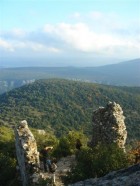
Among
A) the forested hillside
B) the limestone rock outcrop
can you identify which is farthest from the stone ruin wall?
the forested hillside

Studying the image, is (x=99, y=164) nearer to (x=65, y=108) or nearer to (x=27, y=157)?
(x=27, y=157)

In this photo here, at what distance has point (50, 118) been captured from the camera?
15525 centimetres

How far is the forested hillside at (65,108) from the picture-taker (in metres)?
140

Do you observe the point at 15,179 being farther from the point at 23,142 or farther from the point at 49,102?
the point at 49,102

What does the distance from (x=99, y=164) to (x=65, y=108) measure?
154 meters

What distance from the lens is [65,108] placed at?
6762 inches

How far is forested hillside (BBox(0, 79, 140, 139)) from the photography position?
139500 millimetres

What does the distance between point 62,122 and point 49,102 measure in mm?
41916

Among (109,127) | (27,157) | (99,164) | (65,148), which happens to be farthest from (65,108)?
(99,164)

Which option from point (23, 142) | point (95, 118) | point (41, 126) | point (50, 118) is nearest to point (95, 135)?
Result: point (95, 118)

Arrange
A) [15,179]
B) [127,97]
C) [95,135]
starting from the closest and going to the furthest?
[15,179] < [95,135] < [127,97]

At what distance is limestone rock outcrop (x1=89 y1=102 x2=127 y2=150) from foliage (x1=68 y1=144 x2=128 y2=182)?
→ 421 centimetres

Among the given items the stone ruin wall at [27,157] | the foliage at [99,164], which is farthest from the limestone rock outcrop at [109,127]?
the stone ruin wall at [27,157]

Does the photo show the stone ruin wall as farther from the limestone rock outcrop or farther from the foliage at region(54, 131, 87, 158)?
the foliage at region(54, 131, 87, 158)
